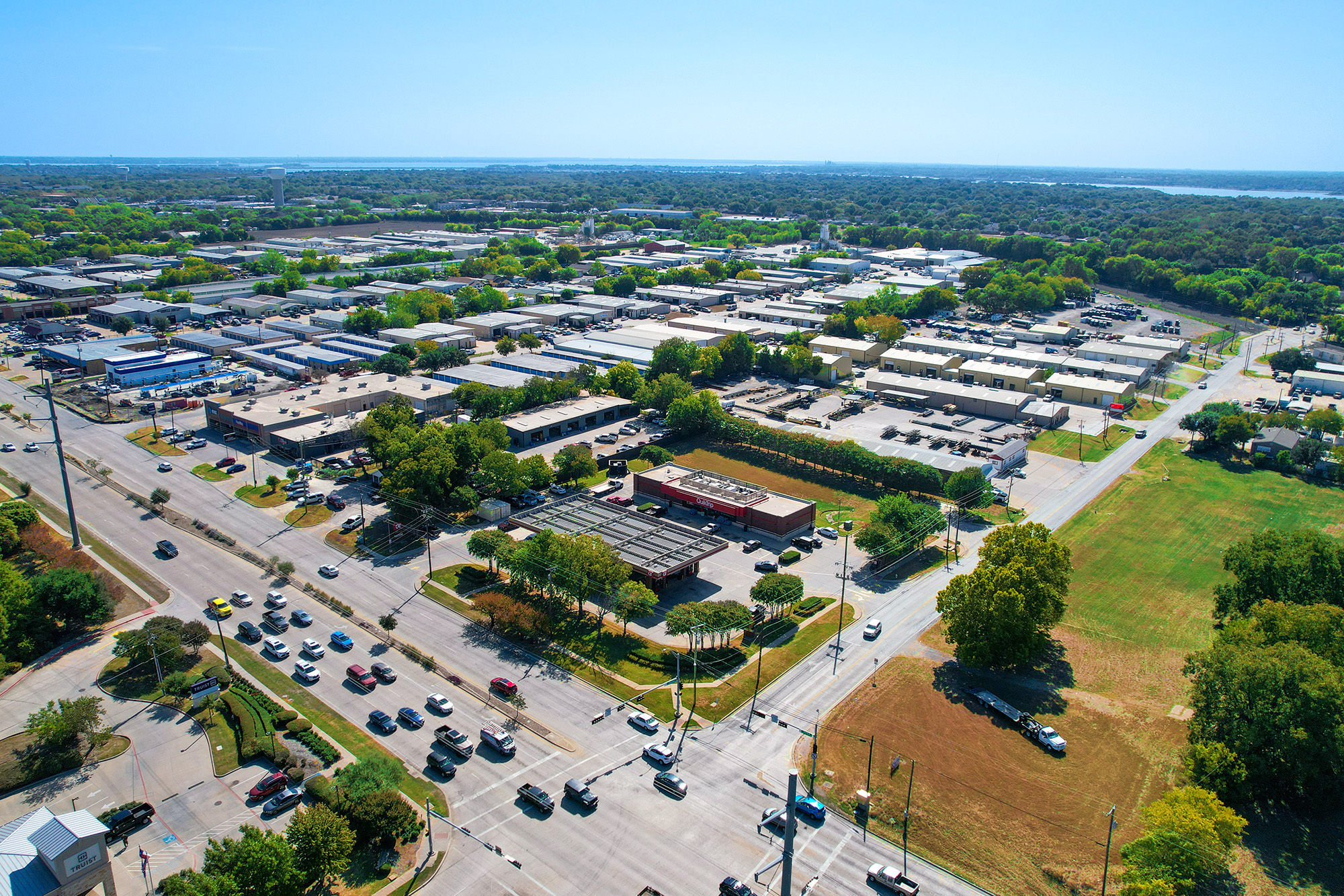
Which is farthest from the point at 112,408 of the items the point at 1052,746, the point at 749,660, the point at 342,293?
A: the point at 1052,746

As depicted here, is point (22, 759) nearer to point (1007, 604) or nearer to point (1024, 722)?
point (1024, 722)

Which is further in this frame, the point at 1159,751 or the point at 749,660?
the point at 749,660

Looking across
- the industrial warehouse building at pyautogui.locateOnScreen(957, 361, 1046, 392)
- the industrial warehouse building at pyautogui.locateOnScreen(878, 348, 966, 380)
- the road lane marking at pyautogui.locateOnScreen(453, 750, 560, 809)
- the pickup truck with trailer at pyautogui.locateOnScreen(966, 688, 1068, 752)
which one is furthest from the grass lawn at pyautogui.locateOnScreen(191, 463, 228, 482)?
the industrial warehouse building at pyautogui.locateOnScreen(957, 361, 1046, 392)

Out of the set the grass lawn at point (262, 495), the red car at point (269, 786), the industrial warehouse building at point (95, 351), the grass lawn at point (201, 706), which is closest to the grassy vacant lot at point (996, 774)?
the red car at point (269, 786)

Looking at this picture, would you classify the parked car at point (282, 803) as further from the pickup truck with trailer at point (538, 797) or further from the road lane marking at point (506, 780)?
the pickup truck with trailer at point (538, 797)

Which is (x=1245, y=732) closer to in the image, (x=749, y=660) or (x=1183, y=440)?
(x=749, y=660)

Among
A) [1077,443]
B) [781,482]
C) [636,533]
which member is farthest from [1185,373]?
[636,533]
